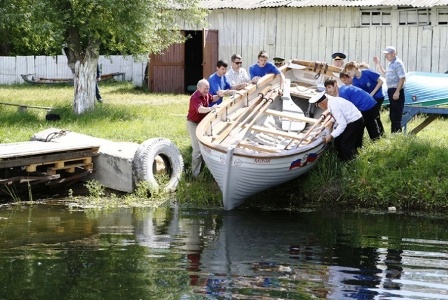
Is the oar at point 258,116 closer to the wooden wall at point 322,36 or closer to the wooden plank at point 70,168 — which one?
the wooden plank at point 70,168

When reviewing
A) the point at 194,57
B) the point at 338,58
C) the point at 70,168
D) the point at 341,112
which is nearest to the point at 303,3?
the point at 194,57

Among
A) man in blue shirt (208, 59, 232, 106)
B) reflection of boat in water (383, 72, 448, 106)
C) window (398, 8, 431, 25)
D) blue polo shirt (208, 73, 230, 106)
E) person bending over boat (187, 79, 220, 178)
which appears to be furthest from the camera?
window (398, 8, 431, 25)

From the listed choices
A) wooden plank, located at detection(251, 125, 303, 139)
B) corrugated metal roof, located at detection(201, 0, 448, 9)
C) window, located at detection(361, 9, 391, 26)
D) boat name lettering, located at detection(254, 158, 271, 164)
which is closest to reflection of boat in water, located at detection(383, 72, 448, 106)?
wooden plank, located at detection(251, 125, 303, 139)

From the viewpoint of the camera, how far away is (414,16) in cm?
2478

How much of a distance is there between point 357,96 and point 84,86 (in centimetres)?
831

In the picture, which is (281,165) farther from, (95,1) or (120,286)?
(95,1)

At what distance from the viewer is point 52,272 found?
→ 34.5ft

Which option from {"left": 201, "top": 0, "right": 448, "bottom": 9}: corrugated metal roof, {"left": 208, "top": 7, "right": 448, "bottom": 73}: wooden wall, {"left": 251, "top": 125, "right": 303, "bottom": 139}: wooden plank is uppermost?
{"left": 201, "top": 0, "right": 448, "bottom": 9}: corrugated metal roof

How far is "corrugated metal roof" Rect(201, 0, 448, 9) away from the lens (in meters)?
23.8

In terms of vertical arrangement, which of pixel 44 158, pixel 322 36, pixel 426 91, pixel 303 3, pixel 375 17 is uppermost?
pixel 303 3

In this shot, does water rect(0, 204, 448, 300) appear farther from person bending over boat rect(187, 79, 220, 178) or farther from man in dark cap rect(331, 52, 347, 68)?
man in dark cap rect(331, 52, 347, 68)

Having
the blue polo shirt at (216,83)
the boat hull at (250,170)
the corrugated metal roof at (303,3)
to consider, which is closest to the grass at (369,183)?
the boat hull at (250,170)

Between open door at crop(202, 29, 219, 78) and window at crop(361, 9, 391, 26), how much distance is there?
4661 millimetres

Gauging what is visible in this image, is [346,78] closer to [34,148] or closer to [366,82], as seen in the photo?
[366,82]
